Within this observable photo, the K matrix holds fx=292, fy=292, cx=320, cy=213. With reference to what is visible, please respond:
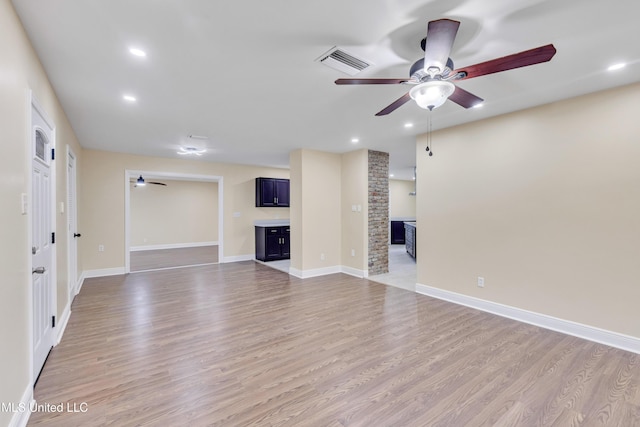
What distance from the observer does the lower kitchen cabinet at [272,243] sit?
7.30 m

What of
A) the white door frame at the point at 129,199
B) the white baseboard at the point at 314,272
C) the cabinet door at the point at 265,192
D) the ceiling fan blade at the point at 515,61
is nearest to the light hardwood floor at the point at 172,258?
the white door frame at the point at 129,199

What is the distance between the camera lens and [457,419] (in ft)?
6.10

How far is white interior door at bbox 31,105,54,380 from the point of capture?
7.33 ft

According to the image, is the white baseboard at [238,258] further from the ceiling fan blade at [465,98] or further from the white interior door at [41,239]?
the ceiling fan blade at [465,98]

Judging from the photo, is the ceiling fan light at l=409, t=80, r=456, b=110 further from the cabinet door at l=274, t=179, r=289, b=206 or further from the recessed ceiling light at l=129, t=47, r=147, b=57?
the cabinet door at l=274, t=179, r=289, b=206

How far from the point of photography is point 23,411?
1782 millimetres

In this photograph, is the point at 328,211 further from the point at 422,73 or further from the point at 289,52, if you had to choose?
the point at 422,73

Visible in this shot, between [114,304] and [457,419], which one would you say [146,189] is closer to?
[114,304]

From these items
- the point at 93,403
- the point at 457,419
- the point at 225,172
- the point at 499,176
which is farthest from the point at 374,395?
the point at 225,172

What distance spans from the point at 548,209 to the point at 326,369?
9.66ft

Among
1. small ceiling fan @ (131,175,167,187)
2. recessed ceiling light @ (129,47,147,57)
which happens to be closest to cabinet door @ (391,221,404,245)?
small ceiling fan @ (131,175,167,187)

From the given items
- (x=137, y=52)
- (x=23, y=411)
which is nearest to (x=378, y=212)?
(x=137, y=52)

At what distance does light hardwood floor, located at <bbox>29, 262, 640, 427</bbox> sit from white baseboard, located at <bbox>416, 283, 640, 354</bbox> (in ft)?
0.39

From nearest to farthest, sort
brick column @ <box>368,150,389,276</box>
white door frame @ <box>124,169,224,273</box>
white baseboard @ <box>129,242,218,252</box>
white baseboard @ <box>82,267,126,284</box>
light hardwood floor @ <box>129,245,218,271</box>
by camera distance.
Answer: white baseboard @ <box>82,267,126,284</box> → brick column @ <box>368,150,389,276</box> → white door frame @ <box>124,169,224,273</box> → light hardwood floor @ <box>129,245,218,271</box> → white baseboard @ <box>129,242,218,252</box>
